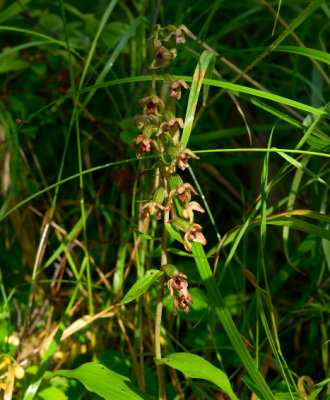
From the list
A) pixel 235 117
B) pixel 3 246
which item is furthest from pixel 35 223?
pixel 235 117

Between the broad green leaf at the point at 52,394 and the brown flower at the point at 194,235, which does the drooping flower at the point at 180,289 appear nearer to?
the brown flower at the point at 194,235

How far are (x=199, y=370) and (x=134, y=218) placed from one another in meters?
0.55

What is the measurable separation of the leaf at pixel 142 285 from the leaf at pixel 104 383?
163 mm

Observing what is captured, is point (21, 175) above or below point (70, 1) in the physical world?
below

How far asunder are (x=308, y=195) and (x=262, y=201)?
2.68 ft

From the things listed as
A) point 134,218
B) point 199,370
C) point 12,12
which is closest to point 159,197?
point 199,370

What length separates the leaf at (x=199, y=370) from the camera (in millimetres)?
817

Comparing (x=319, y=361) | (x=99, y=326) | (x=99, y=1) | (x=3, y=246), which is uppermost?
(x=99, y=1)

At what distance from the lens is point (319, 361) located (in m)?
1.35

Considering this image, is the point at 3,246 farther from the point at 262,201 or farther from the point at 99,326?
the point at 262,201

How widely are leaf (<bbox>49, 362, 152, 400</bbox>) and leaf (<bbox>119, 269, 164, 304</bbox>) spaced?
163 mm

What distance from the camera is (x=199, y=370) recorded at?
2.72 ft

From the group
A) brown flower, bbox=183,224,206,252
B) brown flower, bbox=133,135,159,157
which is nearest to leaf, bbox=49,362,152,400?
brown flower, bbox=183,224,206,252

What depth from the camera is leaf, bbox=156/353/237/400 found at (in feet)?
2.68
